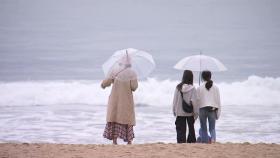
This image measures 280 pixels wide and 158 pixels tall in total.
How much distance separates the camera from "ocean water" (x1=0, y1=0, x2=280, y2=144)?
14867mm

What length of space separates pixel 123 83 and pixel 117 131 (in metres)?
0.71

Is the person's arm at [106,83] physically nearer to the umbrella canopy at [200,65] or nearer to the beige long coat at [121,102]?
the beige long coat at [121,102]

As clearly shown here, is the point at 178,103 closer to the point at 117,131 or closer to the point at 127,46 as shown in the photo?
the point at 117,131

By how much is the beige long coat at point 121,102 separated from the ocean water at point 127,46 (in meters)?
3.46

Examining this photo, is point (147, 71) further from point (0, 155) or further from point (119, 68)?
point (0, 155)

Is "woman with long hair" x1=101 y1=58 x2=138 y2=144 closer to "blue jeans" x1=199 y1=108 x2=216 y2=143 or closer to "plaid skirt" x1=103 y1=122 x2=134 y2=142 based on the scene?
"plaid skirt" x1=103 y1=122 x2=134 y2=142

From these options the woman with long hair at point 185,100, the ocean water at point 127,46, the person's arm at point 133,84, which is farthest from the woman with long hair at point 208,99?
the ocean water at point 127,46

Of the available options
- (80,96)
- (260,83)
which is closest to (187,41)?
(260,83)

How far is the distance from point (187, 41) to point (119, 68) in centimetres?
3579

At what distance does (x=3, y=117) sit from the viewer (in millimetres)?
16297

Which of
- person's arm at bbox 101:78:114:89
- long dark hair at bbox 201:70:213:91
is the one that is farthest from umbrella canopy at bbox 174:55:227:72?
person's arm at bbox 101:78:114:89

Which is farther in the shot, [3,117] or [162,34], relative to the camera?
[162,34]

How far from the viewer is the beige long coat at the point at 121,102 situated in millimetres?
9289

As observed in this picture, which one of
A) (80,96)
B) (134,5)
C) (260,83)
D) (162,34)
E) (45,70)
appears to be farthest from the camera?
(134,5)
